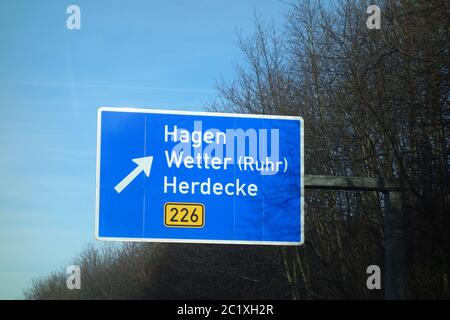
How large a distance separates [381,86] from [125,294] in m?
11.3

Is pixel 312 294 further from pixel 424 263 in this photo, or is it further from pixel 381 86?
pixel 381 86

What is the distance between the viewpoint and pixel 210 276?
23672 millimetres

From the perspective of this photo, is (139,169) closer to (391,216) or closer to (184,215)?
(184,215)

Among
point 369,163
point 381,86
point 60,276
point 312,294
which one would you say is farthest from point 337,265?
point 60,276

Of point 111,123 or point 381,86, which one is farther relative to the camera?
point 381,86

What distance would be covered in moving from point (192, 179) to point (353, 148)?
563 cm

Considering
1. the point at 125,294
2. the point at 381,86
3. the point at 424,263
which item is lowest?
the point at 125,294

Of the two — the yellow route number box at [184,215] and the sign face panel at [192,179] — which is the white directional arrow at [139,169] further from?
the yellow route number box at [184,215]

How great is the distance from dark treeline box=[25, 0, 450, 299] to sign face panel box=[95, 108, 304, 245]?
2.42m

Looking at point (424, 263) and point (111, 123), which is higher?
point (111, 123)

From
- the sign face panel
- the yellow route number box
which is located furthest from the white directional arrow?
the yellow route number box

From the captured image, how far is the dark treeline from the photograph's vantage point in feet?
43.9

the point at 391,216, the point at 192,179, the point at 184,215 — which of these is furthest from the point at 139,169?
the point at 391,216

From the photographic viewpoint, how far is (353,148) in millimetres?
15555
